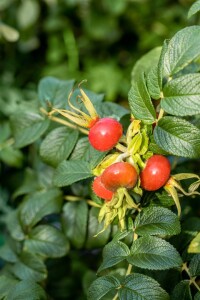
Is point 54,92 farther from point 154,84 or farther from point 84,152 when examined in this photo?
point 154,84

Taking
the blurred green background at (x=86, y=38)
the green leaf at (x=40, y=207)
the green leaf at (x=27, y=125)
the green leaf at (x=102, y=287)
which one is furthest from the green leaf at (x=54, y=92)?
the blurred green background at (x=86, y=38)

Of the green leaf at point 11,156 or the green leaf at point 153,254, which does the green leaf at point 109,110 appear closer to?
the green leaf at point 153,254

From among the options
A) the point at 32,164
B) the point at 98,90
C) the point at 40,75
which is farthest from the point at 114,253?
the point at 40,75

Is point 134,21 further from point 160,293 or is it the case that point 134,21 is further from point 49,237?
point 160,293

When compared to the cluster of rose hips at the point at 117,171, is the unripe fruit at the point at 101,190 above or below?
below

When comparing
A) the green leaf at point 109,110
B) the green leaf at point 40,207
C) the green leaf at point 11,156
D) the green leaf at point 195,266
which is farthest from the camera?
the green leaf at point 11,156

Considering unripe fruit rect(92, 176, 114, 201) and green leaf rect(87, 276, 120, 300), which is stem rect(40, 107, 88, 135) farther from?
green leaf rect(87, 276, 120, 300)
